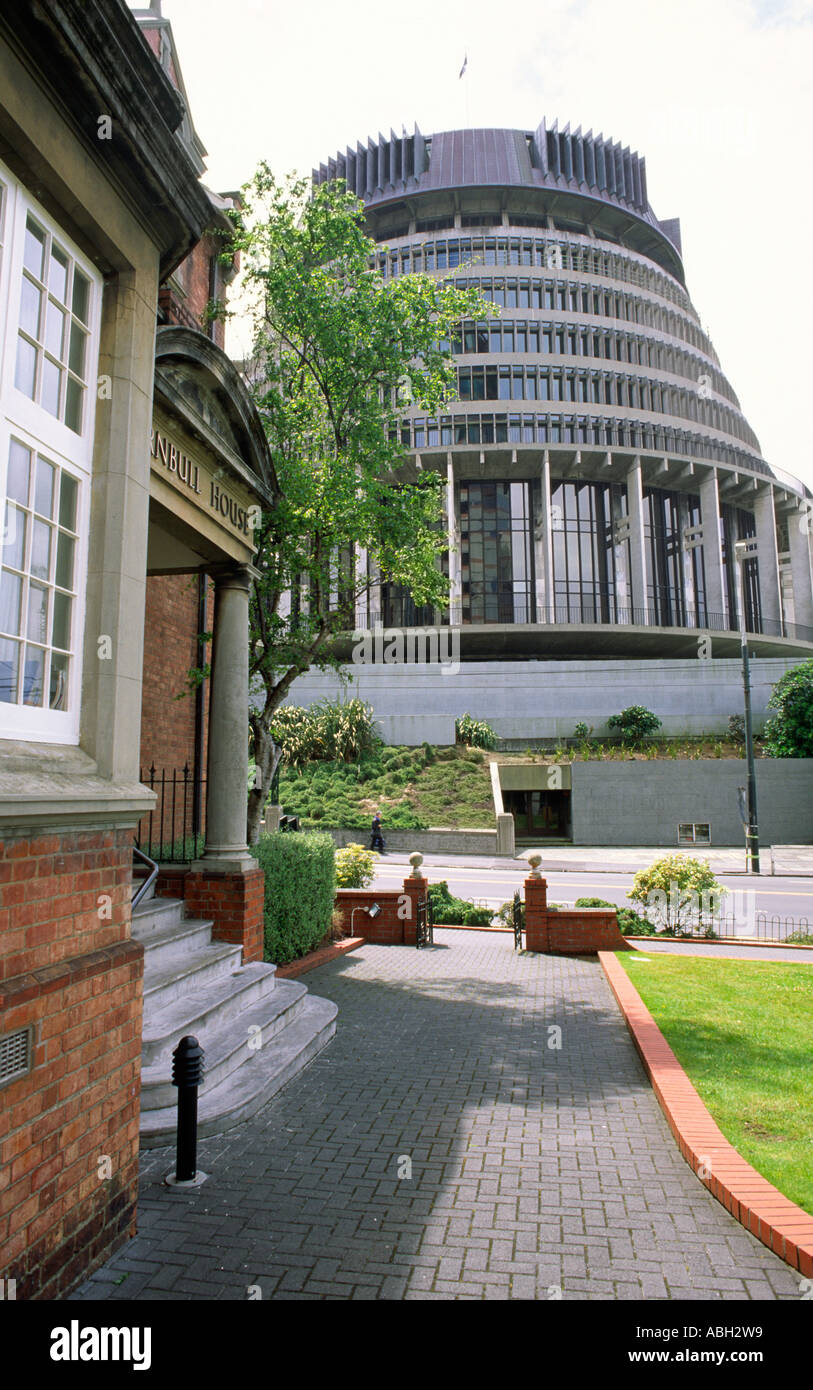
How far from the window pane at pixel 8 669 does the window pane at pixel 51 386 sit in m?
1.17

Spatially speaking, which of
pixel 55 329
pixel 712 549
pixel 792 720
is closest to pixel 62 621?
pixel 55 329

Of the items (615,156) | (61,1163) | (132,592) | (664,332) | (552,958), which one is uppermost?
(615,156)

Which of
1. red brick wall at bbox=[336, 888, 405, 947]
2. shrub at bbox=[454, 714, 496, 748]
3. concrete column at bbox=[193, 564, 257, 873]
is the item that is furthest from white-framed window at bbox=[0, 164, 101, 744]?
shrub at bbox=[454, 714, 496, 748]

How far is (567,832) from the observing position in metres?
32.8

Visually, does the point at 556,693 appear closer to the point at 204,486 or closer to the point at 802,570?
the point at 802,570

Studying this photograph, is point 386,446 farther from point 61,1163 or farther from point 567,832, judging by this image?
point 567,832

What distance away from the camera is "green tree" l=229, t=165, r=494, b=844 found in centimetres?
1098

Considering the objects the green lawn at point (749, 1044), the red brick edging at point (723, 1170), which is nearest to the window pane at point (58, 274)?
the red brick edging at point (723, 1170)

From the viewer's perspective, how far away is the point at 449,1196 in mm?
4457

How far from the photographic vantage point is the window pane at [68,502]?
3.92 meters

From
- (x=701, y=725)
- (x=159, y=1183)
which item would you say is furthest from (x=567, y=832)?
(x=159, y=1183)

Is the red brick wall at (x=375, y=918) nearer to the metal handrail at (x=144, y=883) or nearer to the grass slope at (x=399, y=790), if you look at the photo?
the metal handrail at (x=144, y=883)

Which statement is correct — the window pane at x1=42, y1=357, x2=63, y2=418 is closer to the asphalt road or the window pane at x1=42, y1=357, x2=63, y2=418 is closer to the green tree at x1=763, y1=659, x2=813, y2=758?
the asphalt road
